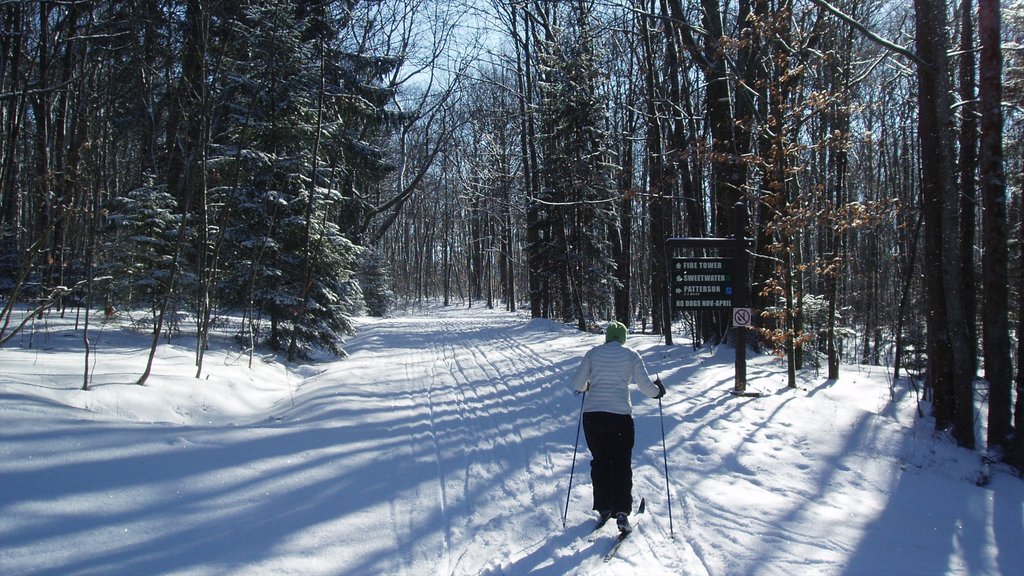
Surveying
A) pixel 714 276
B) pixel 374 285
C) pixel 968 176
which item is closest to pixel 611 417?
pixel 714 276

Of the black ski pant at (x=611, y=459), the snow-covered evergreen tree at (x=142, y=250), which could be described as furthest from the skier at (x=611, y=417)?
the snow-covered evergreen tree at (x=142, y=250)

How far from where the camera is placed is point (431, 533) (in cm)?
465

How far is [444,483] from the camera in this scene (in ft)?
18.9

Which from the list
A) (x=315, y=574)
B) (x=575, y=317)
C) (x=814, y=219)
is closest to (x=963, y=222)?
(x=814, y=219)

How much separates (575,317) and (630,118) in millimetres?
8402

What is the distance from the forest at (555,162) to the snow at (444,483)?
112 centimetres

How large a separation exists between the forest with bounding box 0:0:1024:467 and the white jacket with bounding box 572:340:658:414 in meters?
5.06

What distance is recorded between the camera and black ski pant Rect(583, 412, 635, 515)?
4.85m

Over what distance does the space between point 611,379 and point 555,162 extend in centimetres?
1747

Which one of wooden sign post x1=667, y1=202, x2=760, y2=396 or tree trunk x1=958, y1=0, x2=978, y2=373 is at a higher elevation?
tree trunk x1=958, y1=0, x2=978, y2=373

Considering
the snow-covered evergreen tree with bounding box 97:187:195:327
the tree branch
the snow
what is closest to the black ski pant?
the snow

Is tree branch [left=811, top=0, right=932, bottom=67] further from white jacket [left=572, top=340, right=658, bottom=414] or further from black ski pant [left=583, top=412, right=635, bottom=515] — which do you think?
black ski pant [left=583, top=412, right=635, bottom=515]

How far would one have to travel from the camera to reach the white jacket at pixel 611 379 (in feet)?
16.6

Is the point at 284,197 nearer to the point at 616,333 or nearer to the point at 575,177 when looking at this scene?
the point at 616,333
